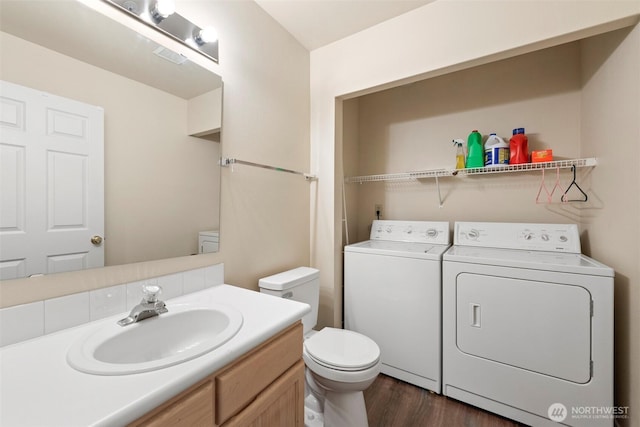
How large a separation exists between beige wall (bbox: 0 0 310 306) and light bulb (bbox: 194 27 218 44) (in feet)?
0.20

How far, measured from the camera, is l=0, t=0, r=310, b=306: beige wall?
57.4 inches

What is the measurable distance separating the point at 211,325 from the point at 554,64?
9.03ft

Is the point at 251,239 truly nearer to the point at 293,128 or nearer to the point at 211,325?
the point at 211,325

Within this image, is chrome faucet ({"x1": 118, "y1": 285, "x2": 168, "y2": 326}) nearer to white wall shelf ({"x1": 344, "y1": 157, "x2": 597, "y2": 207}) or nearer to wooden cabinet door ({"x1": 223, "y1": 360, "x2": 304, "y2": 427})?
wooden cabinet door ({"x1": 223, "y1": 360, "x2": 304, "y2": 427})

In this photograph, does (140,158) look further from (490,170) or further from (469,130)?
(469,130)

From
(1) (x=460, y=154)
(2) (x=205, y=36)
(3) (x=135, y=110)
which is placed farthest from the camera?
(1) (x=460, y=154)

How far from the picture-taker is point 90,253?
98 cm

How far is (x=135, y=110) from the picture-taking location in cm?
111

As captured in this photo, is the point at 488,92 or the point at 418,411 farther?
the point at 488,92

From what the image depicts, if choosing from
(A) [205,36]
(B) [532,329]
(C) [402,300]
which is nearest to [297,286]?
(C) [402,300]

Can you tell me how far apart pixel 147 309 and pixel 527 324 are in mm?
1879

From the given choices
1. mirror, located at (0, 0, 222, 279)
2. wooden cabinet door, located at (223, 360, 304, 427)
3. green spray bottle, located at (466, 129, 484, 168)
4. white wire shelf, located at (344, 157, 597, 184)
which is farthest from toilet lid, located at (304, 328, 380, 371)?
Result: green spray bottle, located at (466, 129, 484, 168)

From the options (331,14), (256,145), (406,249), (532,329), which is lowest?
(532,329)

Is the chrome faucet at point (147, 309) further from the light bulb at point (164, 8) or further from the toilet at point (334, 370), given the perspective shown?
the light bulb at point (164, 8)
